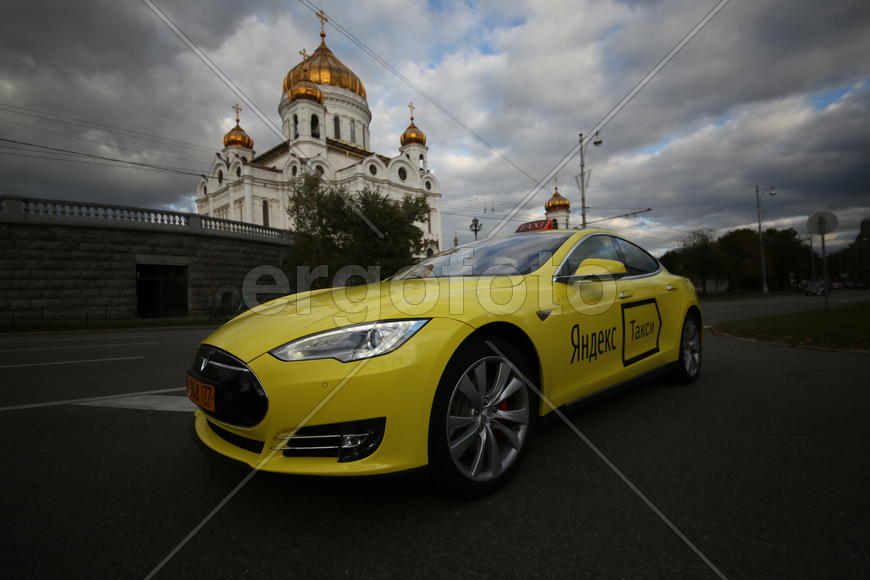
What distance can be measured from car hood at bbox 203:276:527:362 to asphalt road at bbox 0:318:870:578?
1.98 feet

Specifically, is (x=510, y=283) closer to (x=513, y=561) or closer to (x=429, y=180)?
(x=513, y=561)

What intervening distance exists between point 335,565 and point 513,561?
2.11 feet

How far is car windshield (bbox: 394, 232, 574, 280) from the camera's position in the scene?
2.81 meters

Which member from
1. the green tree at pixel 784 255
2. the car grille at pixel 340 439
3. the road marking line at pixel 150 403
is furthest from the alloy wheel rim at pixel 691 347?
the green tree at pixel 784 255

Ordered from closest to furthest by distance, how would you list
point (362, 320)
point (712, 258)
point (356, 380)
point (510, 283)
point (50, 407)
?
1. point (356, 380)
2. point (362, 320)
3. point (510, 283)
4. point (50, 407)
5. point (712, 258)

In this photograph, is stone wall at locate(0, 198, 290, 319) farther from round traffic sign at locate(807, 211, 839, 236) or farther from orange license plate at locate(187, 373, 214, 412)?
round traffic sign at locate(807, 211, 839, 236)

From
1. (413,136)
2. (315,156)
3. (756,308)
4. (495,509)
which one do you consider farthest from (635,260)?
(413,136)

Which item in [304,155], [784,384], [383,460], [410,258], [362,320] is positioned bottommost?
[784,384]

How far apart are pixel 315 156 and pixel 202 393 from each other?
144ft

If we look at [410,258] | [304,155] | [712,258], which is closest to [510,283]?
[410,258]

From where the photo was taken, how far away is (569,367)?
249 cm

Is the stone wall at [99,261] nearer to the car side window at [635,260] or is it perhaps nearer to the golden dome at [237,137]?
the car side window at [635,260]

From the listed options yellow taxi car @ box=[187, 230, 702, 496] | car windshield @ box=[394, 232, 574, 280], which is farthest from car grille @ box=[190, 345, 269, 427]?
car windshield @ box=[394, 232, 574, 280]

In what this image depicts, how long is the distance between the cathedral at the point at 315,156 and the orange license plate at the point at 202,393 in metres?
38.9
